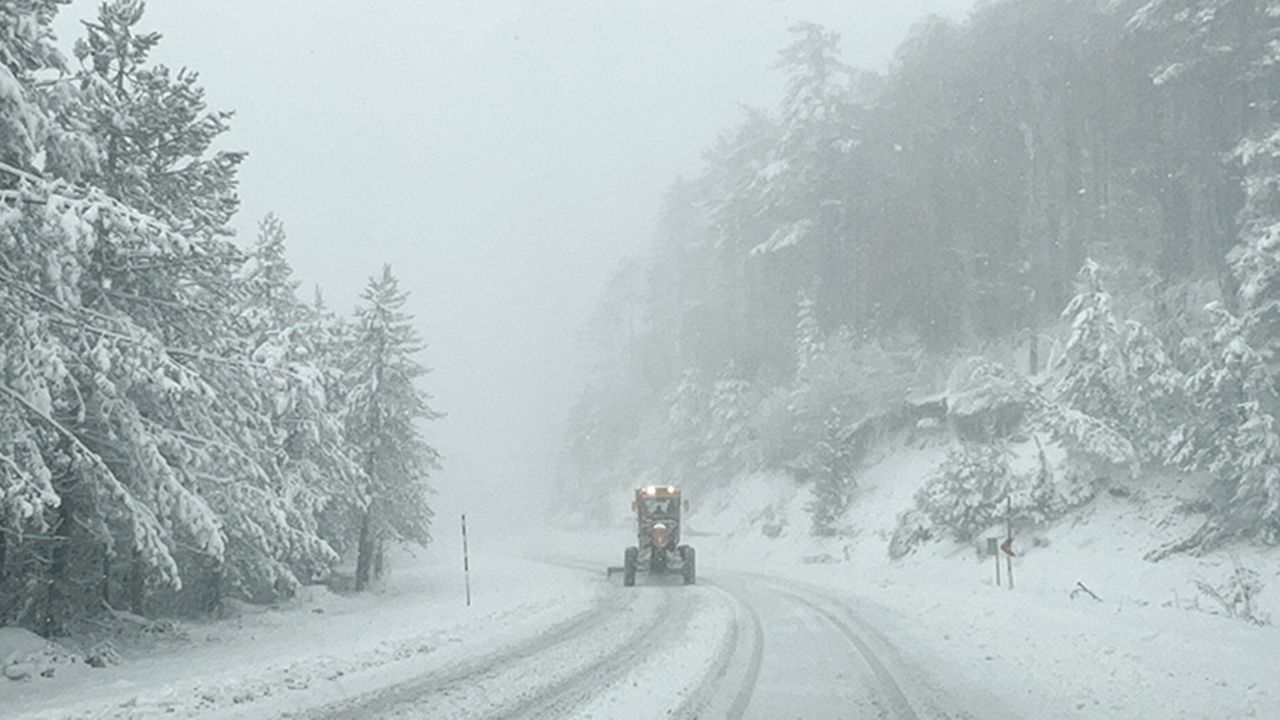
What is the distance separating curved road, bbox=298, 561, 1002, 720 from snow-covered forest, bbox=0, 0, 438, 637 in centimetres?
463

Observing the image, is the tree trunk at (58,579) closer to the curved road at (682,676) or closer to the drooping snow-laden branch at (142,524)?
the drooping snow-laden branch at (142,524)

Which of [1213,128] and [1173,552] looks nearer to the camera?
[1173,552]

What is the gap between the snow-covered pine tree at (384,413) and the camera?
23.7m

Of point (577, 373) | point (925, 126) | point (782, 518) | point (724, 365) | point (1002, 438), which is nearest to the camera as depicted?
point (1002, 438)

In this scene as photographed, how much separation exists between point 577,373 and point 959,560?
84811mm

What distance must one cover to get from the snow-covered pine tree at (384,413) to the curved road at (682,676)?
13488 mm

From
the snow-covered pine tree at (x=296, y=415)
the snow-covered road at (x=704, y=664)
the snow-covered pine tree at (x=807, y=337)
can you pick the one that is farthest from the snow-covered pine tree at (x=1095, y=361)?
the snow-covered pine tree at (x=296, y=415)

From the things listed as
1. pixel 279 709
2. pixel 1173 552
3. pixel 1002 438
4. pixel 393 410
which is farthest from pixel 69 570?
pixel 1002 438

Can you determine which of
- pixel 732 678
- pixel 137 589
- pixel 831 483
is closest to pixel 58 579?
pixel 137 589

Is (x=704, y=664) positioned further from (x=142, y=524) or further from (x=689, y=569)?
(x=689, y=569)

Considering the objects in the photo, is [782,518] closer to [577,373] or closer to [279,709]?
[279,709]

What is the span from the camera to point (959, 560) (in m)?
21.3

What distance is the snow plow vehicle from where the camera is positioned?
1983cm

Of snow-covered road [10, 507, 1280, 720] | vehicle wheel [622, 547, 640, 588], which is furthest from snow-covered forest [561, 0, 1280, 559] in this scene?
vehicle wheel [622, 547, 640, 588]
